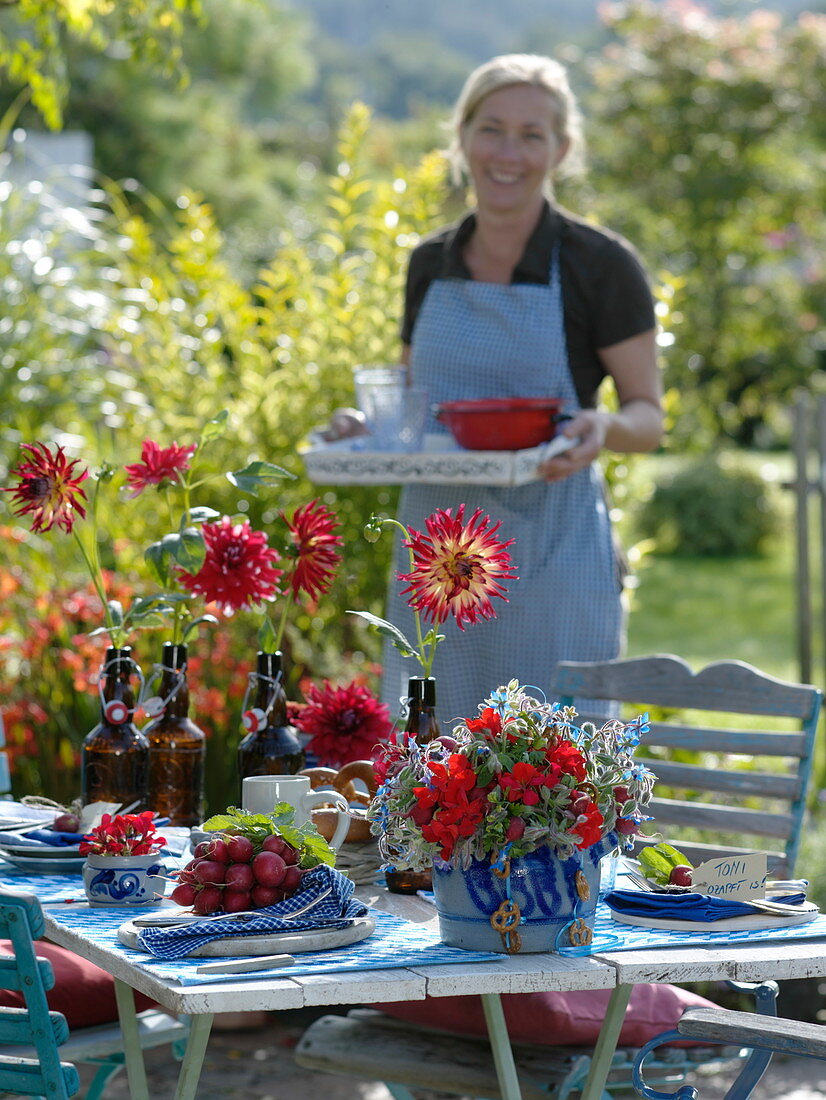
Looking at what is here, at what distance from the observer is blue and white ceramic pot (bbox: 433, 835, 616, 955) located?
1.74m

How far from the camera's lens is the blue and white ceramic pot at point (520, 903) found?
174 centimetres

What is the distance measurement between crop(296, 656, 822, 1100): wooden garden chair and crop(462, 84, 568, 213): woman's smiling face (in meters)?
0.97

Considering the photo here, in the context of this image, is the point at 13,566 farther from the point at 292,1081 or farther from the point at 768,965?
the point at 768,965

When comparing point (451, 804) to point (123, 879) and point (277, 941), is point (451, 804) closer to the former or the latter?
point (277, 941)

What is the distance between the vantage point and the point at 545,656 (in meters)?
3.13

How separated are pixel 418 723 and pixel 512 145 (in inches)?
58.0

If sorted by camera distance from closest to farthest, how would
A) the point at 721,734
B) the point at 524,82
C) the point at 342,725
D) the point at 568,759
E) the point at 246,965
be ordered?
1. the point at 246,965
2. the point at 568,759
3. the point at 342,725
4. the point at 721,734
5. the point at 524,82

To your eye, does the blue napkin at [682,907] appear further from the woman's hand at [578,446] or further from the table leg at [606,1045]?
the woman's hand at [578,446]

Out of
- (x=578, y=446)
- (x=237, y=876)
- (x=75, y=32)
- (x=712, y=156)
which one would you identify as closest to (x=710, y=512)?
(x=712, y=156)

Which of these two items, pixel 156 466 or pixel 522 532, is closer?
pixel 156 466

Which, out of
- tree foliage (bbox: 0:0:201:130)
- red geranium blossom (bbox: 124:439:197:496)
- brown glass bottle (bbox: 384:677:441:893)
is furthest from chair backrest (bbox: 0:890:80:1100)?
tree foliage (bbox: 0:0:201:130)

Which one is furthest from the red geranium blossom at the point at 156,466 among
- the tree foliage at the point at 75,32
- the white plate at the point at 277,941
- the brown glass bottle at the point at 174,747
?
the tree foliage at the point at 75,32

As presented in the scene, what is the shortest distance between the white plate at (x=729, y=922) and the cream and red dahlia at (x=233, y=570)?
682 mm

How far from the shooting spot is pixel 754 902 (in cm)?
197
